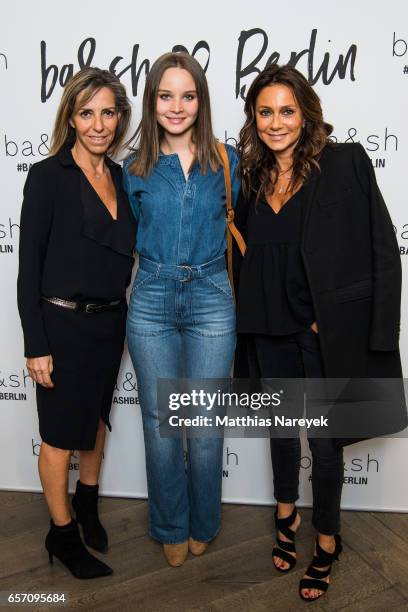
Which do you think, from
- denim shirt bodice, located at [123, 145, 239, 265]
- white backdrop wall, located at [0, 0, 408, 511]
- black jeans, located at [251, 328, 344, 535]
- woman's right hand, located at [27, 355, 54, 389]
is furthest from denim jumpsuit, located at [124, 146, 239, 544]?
white backdrop wall, located at [0, 0, 408, 511]

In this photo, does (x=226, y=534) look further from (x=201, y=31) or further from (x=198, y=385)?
(x=201, y=31)

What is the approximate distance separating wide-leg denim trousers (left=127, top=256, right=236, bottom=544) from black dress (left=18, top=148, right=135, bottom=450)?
110 mm

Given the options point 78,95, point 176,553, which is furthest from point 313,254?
point 176,553

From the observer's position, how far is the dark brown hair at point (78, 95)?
1.84m

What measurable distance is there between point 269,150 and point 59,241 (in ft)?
2.34

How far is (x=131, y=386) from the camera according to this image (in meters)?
2.47

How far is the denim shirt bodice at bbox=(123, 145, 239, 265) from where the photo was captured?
1837 millimetres

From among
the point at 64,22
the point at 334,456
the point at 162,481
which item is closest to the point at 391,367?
the point at 334,456

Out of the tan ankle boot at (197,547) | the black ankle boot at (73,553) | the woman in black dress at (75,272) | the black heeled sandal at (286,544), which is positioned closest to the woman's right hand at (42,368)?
the woman in black dress at (75,272)

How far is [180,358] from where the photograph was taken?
6.49ft

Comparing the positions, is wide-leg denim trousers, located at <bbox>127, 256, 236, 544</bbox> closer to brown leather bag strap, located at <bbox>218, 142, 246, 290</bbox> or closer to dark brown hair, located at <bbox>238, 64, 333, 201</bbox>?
brown leather bag strap, located at <bbox>218, 142, 246, 290</bbox>

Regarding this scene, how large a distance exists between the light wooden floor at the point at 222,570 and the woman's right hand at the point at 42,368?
2.28 ft

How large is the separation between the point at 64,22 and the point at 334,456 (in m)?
1.78

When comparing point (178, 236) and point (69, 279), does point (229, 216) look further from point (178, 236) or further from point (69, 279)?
point (69, 279)
